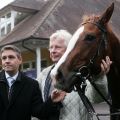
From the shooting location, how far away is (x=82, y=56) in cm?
400

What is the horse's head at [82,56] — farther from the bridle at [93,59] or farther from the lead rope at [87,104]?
the lead rope at [87,104]

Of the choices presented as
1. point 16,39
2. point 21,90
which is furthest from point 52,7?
point 21,90

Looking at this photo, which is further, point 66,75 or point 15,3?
point 15,3

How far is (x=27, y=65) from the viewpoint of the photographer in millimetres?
26375

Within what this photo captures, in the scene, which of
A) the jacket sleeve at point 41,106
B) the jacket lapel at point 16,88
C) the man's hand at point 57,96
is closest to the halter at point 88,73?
the man's hand at point 57,96

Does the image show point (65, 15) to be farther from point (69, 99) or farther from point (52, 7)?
point (69, 99)

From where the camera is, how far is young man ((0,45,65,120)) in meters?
4.68

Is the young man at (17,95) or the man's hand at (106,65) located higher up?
the man's hand at (106,65)

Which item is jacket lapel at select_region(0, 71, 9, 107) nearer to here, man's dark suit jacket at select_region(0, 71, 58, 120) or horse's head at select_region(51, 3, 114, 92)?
man's dark suit jacket at select_region(0, 71, 58, 120)

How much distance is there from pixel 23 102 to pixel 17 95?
101 mm

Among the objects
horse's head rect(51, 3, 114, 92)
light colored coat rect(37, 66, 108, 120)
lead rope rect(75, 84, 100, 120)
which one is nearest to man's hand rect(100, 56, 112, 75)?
horse's head rect(51, 3, 114, 92)

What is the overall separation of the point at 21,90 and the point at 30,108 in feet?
0.73

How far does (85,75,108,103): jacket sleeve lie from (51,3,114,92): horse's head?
0.68 feet

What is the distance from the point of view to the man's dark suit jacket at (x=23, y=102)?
15.3 feet
